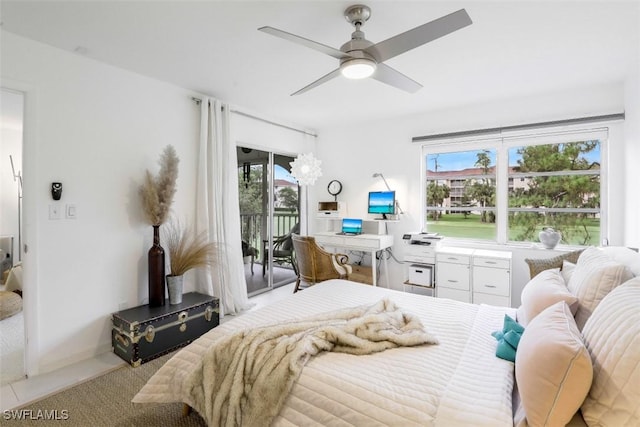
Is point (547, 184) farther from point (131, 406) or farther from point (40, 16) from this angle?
point (40, 16)

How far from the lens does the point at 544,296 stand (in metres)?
1.54

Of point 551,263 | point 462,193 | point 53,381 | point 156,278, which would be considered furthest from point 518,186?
point 53,381

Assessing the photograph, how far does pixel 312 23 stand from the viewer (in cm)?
207

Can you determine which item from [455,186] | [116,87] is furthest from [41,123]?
[455,186]

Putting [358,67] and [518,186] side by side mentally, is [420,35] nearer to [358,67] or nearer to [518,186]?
[358,67]

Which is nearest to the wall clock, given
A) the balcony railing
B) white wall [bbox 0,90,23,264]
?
the balcony railing

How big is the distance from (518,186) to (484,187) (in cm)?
37

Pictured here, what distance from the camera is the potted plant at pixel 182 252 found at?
2.86 meters

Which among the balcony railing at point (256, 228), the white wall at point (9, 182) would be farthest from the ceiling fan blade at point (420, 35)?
the white wall at point (9, 182)

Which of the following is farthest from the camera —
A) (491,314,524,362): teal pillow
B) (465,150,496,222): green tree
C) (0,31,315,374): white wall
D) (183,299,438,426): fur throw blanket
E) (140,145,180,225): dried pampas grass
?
(465,150,496,222): green tree

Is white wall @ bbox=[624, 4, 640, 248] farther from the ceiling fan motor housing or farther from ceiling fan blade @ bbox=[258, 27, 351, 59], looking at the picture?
ceiling fan blade @ bbox=[258, 27, 351, 59]

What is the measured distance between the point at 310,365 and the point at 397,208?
3.25m

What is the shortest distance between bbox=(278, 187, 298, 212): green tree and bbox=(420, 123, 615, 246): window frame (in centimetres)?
191

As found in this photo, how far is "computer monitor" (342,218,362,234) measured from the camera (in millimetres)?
4414
